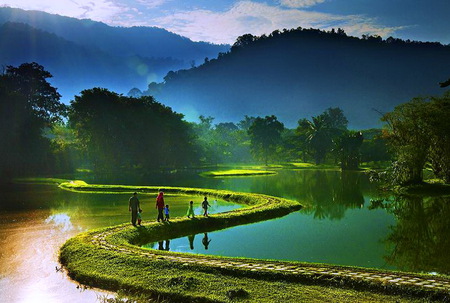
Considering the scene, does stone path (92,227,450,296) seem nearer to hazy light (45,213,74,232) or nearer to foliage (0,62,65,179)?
hazy light (45,213,74,232)

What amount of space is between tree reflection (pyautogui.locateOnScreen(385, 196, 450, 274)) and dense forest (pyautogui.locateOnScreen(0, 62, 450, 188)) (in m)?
13.7

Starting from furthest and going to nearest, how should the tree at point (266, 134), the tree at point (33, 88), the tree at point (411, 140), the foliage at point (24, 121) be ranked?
the tree at point (266, 134), the tree at point (33, 88), the foliage at point (24, 121), the tree at point (411, 140)

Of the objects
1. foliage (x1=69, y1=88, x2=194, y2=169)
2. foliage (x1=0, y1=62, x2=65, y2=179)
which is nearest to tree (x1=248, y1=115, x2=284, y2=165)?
foliage (x1=69, y1=88, x2=194, y2=169)

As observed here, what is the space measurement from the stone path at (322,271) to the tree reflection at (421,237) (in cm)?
315

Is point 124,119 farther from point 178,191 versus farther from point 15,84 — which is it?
point 178,191

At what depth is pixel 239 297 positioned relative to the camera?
12.0 m

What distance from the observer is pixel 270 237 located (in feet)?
73.3

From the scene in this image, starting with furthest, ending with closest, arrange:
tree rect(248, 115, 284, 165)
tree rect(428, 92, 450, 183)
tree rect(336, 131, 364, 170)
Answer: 1. tree rect(248, 115, 284, 165)
2. tree rect(336, 131, 364, 170)
3. tree rect(428, 92, 450, 183)

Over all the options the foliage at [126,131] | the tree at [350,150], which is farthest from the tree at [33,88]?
the tree at [350,150]

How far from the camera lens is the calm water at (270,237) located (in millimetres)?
15672

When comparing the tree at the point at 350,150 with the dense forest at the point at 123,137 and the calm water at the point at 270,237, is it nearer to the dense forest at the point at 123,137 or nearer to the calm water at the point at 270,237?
the dense forest at the point at 123,137

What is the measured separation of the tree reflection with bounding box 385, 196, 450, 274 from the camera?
55.1 ft

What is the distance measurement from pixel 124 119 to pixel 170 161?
19.4 meters

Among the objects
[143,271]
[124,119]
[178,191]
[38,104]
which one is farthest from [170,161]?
[143,271]
